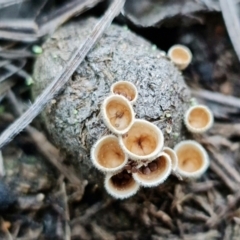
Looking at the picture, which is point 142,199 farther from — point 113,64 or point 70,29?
point 70,29

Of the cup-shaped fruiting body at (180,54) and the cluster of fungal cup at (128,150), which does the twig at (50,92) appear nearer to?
the cluster of fungal cup at (128,150)

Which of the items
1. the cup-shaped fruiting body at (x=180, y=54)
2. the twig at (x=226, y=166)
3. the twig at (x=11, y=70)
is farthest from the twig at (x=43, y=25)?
the twig at (x=226, y=166)

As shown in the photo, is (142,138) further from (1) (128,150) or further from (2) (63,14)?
(2) (63,14)

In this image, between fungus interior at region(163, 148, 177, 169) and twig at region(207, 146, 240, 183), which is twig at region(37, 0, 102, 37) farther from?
twig at region(207, 146, 240, 183)

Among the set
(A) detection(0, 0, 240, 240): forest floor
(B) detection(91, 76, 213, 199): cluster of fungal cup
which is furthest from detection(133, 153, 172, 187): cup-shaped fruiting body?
(A) detection(0, 0, 240, 240): forest floor

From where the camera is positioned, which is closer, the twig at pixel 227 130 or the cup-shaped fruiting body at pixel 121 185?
the cup-shaped fruiting body at pixel 121 185

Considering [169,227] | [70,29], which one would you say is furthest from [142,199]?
[70,29]
